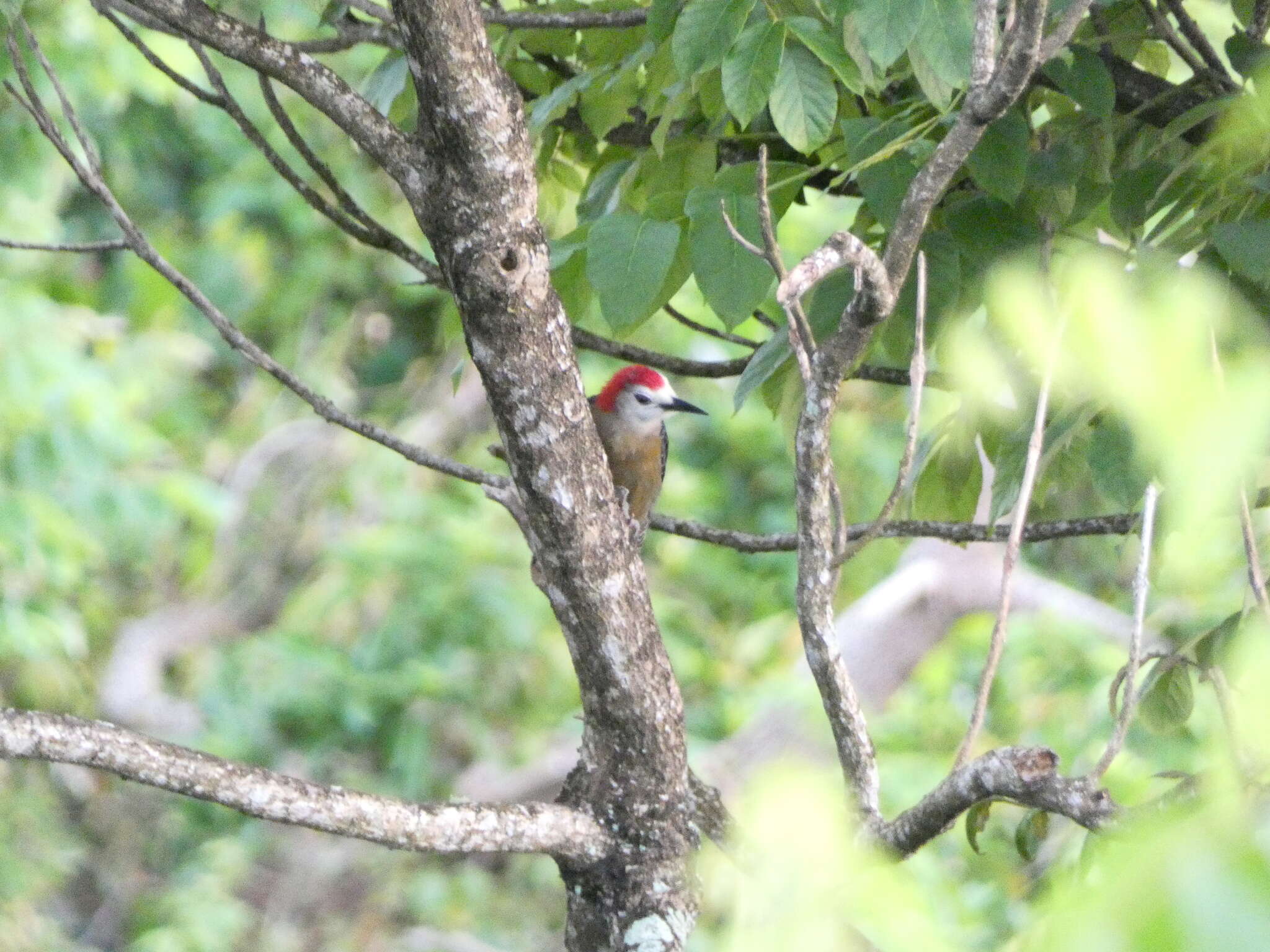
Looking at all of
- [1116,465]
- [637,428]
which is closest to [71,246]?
[1116,465]

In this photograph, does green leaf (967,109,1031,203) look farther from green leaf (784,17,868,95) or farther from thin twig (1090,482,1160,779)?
thin twig (1090,482,1160,779)

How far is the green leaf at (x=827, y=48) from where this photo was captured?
5.63 feet

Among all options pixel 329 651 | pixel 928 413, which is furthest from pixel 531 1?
pixel 329 651

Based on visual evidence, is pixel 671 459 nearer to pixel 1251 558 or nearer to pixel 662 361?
pixel 662 361

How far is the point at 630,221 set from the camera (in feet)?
5.99

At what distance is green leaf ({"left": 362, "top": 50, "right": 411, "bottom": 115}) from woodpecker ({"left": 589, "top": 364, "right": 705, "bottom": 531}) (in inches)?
75.6

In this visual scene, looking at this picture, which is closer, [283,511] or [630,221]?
[630,221]

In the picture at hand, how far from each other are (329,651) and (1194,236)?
21.2ft

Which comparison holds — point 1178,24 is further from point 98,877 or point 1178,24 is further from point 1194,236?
point 98,877

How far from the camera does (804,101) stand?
1.75m

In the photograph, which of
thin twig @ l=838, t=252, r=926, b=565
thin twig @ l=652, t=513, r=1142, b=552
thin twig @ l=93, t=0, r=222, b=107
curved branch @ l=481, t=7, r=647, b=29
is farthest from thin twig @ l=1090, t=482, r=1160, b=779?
thin twig @ l=93, t=0, r=222, b=107

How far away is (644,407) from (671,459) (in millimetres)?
4635

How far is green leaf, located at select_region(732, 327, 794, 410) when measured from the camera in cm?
192

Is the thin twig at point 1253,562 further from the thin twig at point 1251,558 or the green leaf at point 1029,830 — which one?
the green leaf at point 1029,830
